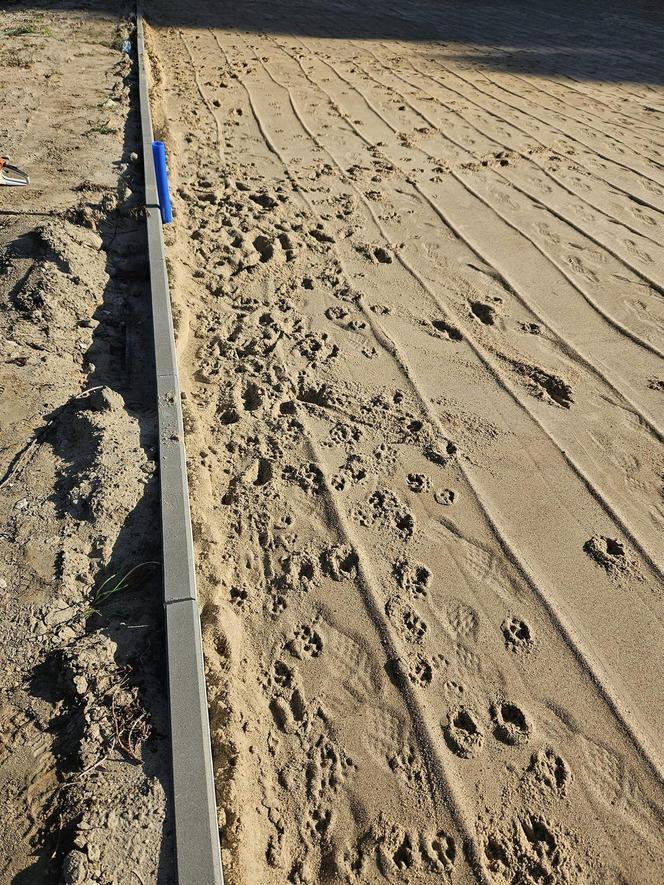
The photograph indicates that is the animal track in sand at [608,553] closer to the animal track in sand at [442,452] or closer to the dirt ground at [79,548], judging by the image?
the animal track in sand at [442,452]

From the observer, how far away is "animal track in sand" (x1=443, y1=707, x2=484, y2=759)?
216cm

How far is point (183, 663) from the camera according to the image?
2.10m

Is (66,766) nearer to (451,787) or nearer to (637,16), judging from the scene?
(451,787)

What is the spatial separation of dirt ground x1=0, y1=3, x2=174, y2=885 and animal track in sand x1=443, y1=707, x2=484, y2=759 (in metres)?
0.94

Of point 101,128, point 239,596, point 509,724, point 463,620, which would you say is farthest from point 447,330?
point 101,128

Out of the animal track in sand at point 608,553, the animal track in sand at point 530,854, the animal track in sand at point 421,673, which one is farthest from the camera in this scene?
the animal track in sand at point 608,553

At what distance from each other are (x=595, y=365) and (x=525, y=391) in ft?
1.73

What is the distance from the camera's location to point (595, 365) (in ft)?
12.4

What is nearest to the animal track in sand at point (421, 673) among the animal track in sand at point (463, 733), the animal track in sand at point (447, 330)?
the animal track in sand at point (463, 733)

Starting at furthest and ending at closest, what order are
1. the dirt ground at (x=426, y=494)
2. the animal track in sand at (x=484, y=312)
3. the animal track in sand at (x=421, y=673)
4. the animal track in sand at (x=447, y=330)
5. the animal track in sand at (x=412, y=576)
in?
the animal track in sand at (x=484, y=312) → the animal track in sand at (x=447, y=330) → the animal track in sand at (x=412, y=576) → the animal track in sand at (x=421, y=673) → the dirt ground at (x=426, y=494)

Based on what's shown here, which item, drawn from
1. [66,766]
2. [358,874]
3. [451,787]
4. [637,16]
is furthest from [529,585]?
[637,16]

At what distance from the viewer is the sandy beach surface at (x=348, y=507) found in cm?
199

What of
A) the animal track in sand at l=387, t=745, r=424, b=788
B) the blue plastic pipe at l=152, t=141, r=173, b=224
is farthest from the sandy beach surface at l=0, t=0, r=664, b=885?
the blue plastic pipe at l=152, t=141, r=173, b=224

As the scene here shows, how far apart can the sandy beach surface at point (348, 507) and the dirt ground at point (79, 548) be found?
0.01 metres
